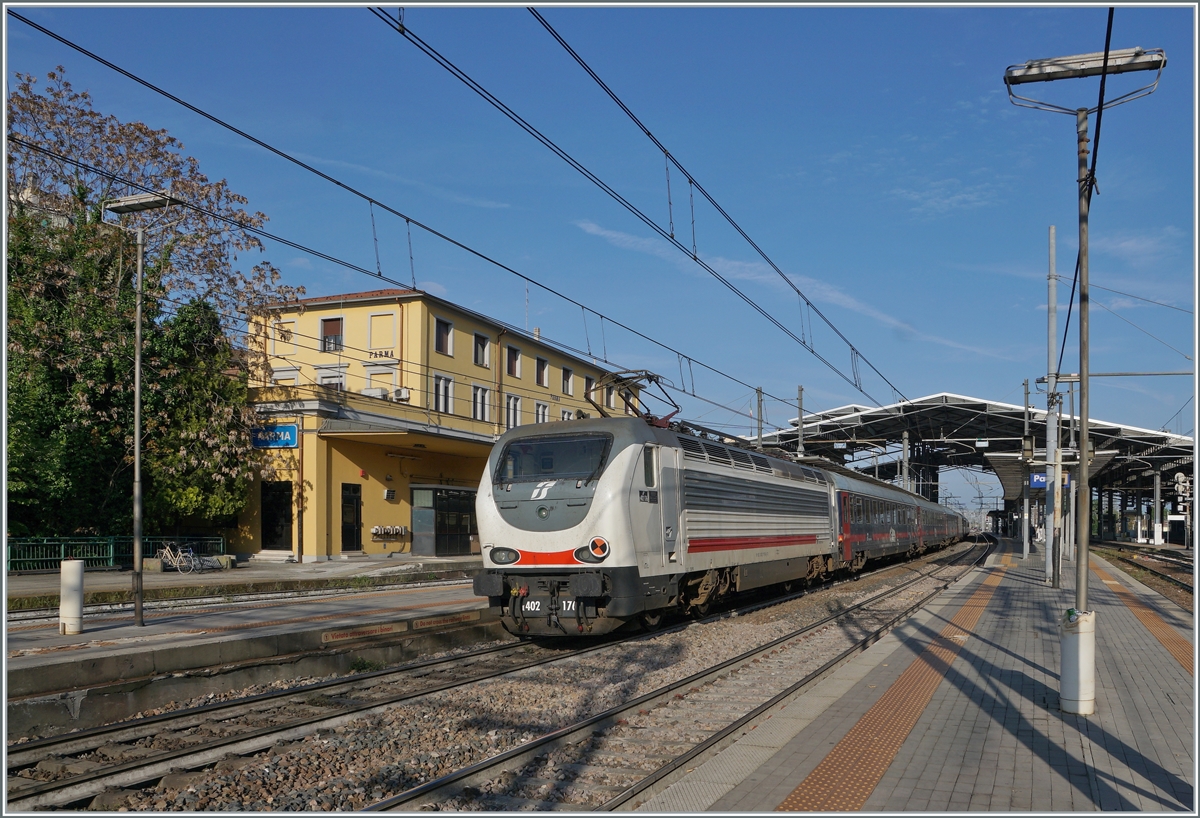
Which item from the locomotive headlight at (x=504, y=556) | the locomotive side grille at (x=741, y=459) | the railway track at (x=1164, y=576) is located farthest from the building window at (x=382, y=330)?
the railway track at (x=1164, y=576)

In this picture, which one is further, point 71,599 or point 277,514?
point 277,514

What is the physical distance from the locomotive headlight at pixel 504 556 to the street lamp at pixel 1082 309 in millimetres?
6752

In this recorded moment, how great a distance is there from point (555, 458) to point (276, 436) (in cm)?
2182

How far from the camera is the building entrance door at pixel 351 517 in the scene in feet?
109

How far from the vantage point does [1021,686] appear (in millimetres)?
10180

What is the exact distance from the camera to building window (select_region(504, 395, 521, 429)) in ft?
148

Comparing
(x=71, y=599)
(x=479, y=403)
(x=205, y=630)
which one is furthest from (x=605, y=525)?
(x=479, y=403)

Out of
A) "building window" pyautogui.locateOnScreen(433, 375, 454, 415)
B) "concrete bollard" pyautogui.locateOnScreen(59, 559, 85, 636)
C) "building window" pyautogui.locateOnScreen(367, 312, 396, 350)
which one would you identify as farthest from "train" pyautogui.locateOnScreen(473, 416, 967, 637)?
"building window" pyautogui.locateOnScreen(367, 312, 396, 350)

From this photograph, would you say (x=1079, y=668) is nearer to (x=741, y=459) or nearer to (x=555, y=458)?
(x=555, y=458)

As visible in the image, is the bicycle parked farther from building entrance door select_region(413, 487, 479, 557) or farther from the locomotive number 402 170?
the locomotive number 402 170

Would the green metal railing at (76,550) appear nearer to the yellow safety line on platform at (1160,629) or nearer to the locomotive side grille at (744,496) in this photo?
the locomotive side grille at (744,496)

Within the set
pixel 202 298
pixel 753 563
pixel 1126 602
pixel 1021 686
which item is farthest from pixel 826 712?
pixel 202 298

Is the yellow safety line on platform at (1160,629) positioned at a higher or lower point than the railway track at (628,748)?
lower

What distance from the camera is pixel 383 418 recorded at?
35.2 m
